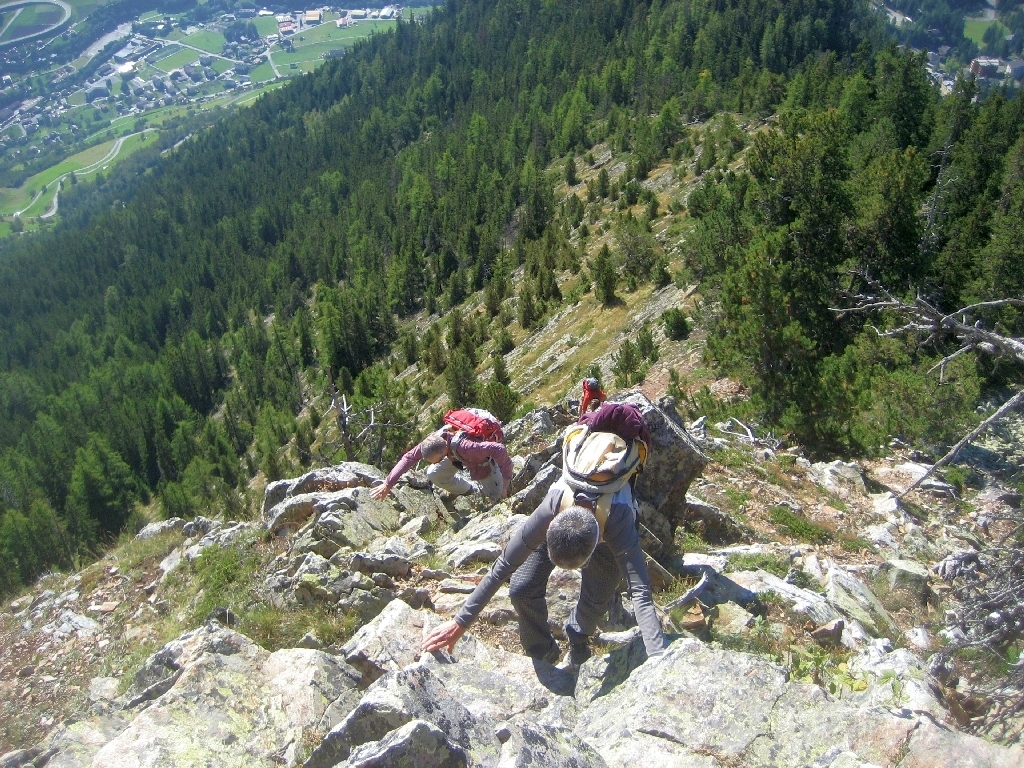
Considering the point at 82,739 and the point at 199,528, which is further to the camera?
the point at 199,528

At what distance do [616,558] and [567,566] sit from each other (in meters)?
0.66

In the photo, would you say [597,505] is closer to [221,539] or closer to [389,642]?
[389,642]

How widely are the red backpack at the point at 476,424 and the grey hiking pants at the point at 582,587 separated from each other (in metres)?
3.47

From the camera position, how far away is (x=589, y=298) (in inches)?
1565

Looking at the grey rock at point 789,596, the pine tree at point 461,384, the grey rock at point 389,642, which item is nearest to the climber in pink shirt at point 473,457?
the grey rock at point 389,642

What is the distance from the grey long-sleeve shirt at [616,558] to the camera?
4.93 metres

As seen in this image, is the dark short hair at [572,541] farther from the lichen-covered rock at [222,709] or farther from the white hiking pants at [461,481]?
the white hiking pants at [461,481]

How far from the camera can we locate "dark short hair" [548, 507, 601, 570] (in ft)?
15.0

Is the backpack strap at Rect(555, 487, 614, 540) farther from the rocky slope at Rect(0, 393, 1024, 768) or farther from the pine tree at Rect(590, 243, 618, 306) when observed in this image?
the pine tree at Rect(590, 243, 618, 306)

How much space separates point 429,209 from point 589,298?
194ft

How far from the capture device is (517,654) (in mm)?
5879

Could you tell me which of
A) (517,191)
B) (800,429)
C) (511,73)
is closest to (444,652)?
(800,429)

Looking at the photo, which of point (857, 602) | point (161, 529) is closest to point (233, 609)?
point (857, 602)

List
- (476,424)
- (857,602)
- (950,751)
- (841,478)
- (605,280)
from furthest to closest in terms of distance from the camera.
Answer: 1. (605,280)
2. (841,478)
3. (476,424)
4. (857,602)
5. (950,751)
